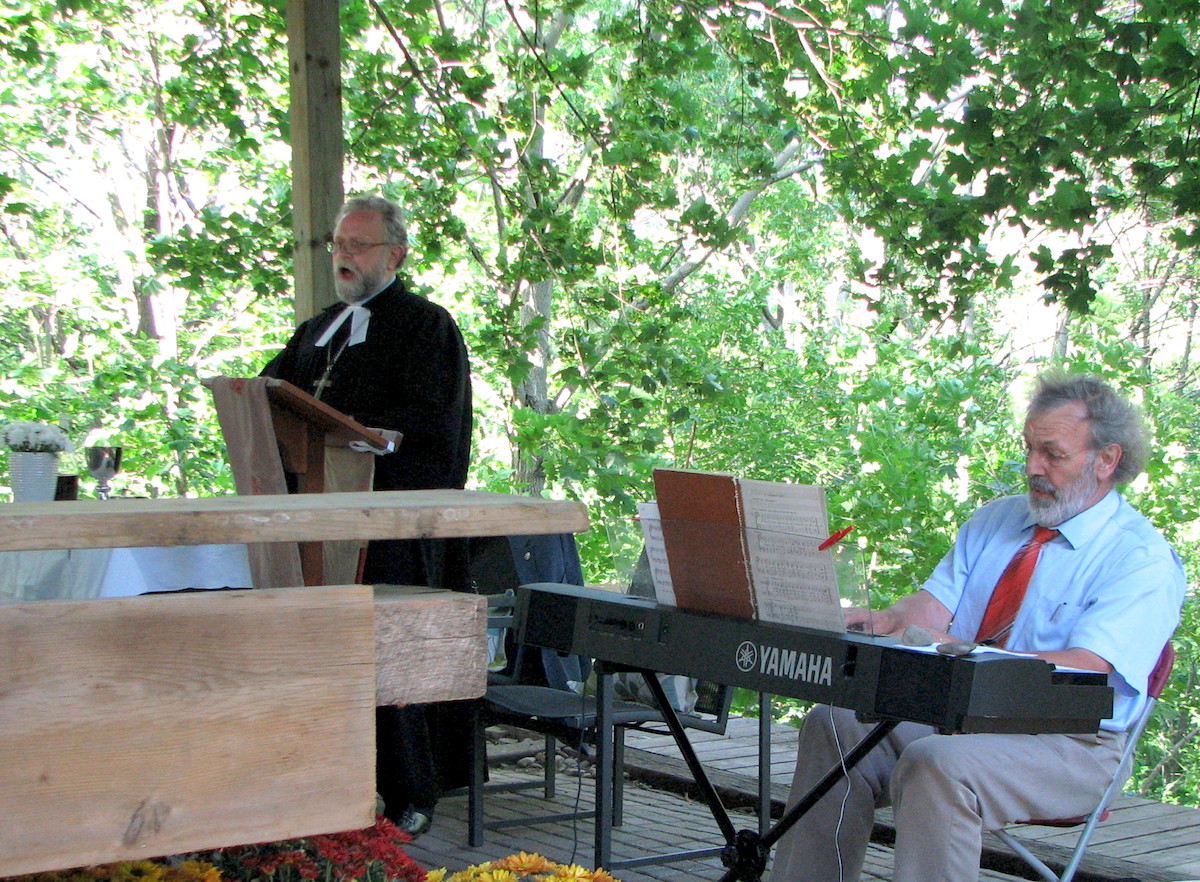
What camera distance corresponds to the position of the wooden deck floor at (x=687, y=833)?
11.7ft

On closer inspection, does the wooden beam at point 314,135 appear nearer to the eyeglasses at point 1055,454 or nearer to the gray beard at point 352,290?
the gray beard at point 352,290

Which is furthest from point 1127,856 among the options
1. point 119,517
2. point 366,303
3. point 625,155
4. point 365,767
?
point 625,155

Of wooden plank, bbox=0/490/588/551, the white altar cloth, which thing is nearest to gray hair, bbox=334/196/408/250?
the white altar cloth

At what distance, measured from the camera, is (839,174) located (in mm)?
5832

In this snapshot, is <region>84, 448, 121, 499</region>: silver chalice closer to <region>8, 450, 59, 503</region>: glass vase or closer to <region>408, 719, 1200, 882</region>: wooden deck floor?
<region>8, 450, 59, 503</region>: glass vase

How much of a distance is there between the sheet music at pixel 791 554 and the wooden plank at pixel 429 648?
101 centimetres

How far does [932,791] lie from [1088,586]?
70 cm

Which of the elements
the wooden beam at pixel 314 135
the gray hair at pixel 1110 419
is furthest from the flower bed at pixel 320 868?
the wooden beam at pixel 314 135

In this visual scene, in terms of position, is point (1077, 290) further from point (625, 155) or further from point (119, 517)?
point (119, 517)

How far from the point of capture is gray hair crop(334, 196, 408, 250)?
13.3 ft

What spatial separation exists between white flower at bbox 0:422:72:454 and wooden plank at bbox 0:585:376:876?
2219 mm

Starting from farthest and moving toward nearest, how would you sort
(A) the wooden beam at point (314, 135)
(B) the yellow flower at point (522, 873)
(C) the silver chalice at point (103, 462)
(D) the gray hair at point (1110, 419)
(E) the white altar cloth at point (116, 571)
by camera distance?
(A) the wooden beam at point (314, 135)
(C) the silver chalice at point (103, 462)
(D) the gray hair at point (1110, 419)
(E) the white altar cloth at point (116, 571)
(B) the yellow flower at point (522, 873)

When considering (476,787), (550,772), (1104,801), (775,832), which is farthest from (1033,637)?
(550,772)

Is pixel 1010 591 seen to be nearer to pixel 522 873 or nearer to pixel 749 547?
pixel 749 547
